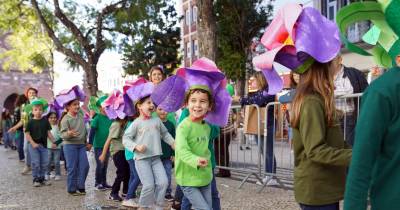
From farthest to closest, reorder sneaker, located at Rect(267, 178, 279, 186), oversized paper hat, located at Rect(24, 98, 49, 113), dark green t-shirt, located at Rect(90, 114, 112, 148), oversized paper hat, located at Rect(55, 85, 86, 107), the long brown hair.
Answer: oversized paper hat, located at Rect(24, 98, 49, 113) → dark green t-shirt, located at Rect(90, 114, 112, 148) → oversized paper hat, located at Rect(55, 85, 86, 107) → sneaker, located at Rect(267, 178, 279, 186) → the long brown hair

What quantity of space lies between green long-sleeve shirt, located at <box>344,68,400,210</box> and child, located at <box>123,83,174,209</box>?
3.54 m

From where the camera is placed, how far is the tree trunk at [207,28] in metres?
9.15

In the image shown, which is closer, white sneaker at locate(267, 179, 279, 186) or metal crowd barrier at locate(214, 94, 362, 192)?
metal crowd barrier at locate(214, 94, 362, 192)

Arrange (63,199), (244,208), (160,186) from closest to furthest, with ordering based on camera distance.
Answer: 1. (160,186)
2. (244,208)
3. (63,199)

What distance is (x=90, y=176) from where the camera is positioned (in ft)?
31.6

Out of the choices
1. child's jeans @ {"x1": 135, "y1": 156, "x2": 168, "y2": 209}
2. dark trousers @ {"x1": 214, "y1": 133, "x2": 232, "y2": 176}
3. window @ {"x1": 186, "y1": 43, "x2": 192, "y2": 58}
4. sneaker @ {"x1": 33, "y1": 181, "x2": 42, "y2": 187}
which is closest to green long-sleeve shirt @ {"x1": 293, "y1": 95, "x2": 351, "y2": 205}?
child's jeans @ {"x1": 135, "y1": 156, "x2": 168, "y2": 209}

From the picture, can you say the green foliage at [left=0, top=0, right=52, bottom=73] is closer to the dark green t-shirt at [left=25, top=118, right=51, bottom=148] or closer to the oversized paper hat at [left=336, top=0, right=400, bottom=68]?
the dark green t-shirt at [left=25, top=118, right=51, bottom=148]

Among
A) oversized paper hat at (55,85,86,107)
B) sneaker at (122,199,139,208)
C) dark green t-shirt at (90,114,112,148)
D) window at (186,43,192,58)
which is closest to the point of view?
sneaker at (122,199,139,208)

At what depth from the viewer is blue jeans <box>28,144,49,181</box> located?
8281 mm

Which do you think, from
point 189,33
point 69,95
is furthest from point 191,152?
point 189,33

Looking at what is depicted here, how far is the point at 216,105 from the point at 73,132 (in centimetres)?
359

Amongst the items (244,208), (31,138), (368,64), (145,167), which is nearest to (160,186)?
(145,167)

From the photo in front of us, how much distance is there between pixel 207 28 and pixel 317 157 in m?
7.09

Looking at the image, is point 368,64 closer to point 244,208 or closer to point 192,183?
point 244,208
